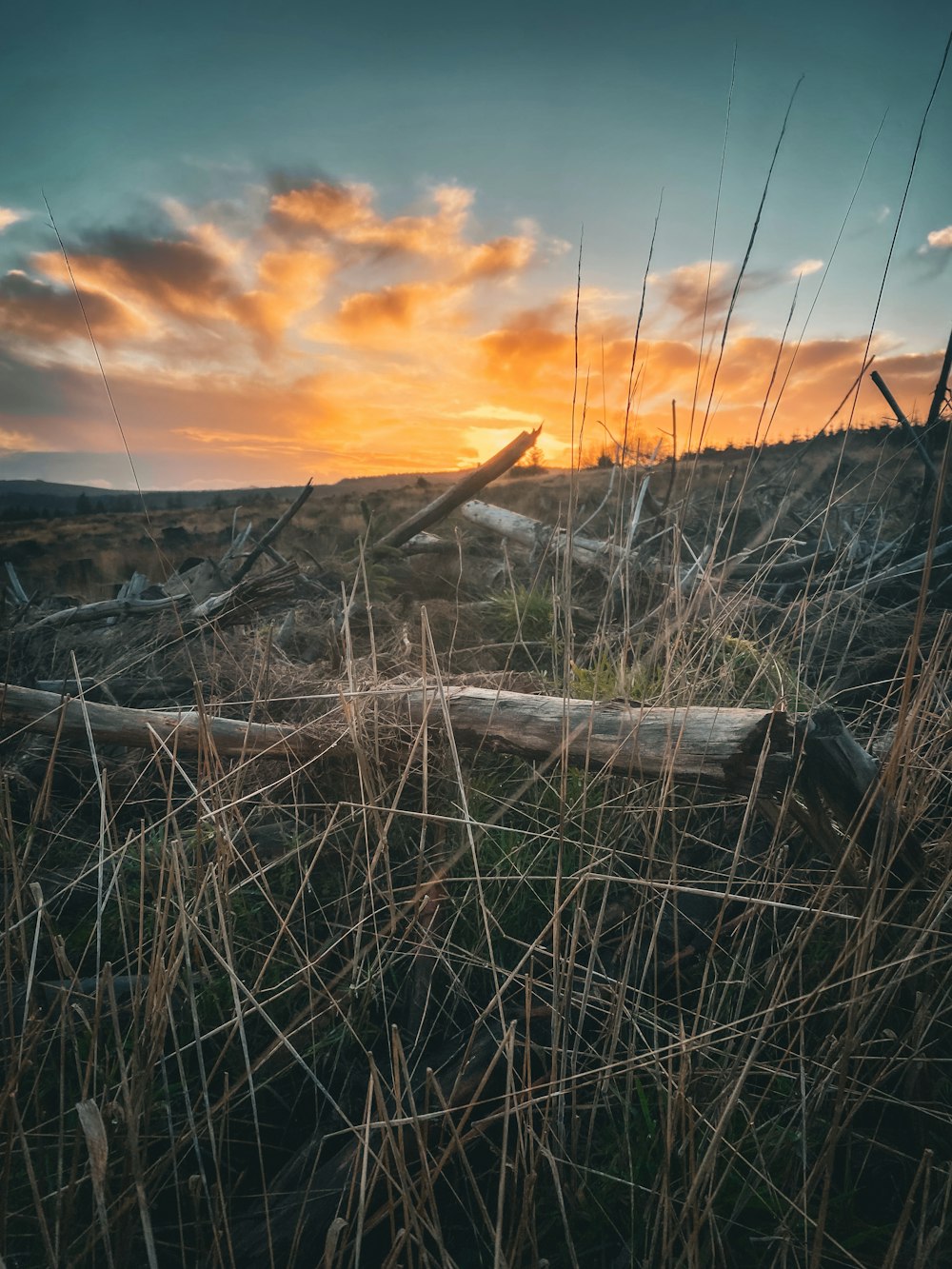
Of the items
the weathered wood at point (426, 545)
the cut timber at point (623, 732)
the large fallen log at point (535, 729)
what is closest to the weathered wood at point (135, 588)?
the weathered wood at point (426, 545)

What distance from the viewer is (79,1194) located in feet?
4.74

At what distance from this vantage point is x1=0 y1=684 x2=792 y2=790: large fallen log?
1.75 m

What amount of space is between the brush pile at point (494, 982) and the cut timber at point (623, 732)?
0.01m

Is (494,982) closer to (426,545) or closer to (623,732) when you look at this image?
(623,732)

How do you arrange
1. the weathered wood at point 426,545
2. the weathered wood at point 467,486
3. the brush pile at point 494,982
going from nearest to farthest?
the brush pile at point 494,982 → the weathered wood at point 467,486 → the weathered wood at point 426,545

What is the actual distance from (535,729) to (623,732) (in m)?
0.33

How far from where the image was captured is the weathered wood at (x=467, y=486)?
552 centimetres

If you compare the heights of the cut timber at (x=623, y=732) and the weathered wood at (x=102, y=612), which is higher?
the cut timber at (x=623, y=732)

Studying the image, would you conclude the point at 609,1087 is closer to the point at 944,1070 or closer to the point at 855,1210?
the point at 855,1210

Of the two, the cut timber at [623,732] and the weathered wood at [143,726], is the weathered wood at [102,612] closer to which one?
the weathered wood at [143,726]

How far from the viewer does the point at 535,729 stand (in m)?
2.17

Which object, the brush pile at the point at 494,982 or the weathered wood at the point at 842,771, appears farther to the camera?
the weathered wood at the point at 842,771

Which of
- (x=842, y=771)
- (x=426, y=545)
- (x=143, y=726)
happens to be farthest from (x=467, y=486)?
(x=842, y=771)

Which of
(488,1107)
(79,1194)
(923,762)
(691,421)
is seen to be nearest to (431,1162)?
(488,1107)
